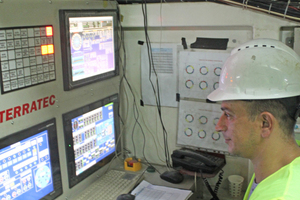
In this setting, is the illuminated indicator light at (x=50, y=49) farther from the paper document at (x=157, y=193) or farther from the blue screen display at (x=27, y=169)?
the paper document at (x=157, y=193)

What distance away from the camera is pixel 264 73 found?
3.58ft

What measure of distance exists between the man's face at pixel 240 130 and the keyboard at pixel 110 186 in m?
0.72

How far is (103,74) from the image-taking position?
1762mm

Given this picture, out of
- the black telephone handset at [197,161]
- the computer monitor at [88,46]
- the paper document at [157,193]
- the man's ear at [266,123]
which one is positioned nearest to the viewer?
the man's ear at [266,123]

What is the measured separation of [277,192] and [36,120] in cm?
95

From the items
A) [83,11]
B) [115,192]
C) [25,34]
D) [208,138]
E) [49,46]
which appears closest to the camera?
[25,34]

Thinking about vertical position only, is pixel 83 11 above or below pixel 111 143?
above

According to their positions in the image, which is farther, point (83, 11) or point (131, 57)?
point (131, 57)

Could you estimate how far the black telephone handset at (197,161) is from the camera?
Answer: 5.61 ft

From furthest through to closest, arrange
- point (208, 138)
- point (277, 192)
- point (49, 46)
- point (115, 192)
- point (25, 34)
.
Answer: point (208, 138), point (115, 192), point (49, 46), point (25, 34), point (277, 192)

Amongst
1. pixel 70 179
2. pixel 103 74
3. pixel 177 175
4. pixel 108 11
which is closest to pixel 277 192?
pixel 177 175

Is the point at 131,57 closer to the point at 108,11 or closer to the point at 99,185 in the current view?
the point at 108,11

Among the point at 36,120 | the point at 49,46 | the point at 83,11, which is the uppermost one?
the point at 83,11

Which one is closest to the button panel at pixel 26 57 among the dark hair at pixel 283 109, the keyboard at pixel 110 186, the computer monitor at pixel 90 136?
the computer monitor at pixel 90 136
